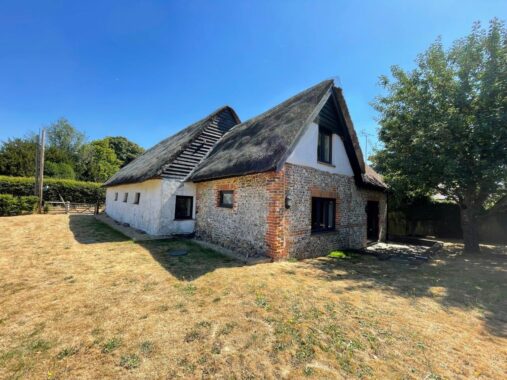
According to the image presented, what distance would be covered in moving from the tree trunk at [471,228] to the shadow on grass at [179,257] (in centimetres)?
1103

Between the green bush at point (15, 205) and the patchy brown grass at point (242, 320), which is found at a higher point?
the green bush at point (15, 205)

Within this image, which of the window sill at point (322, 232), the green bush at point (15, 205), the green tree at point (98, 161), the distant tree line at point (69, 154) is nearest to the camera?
the window sill at point (322, 232)

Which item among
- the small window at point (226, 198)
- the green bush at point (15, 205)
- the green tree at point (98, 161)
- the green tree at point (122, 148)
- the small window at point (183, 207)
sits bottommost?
the green bush at point (15, 205)

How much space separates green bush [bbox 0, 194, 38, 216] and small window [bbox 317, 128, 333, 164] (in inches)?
849

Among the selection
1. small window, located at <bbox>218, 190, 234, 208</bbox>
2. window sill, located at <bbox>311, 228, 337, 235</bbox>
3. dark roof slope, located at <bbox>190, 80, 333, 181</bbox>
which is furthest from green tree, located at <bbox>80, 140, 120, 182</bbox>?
window sill, located at <bbox>311, 228, 337, 235</bbox>

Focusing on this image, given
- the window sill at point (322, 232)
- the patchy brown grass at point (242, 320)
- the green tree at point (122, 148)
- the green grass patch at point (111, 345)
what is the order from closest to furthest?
the patchy brown grass at point (242, 320)
the green grass patch at point (111, 345)
the window sill at point (322, 232)
the green tree at point (122, 148)

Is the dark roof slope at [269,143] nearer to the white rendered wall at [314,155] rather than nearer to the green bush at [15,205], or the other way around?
the white rendered wall at [314,155]

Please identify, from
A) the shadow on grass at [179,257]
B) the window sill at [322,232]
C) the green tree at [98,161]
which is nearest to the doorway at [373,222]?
the window sill at [322,232]

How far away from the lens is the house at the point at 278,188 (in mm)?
7750

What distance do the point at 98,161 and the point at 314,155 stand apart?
155 feet

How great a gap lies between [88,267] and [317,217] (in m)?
7.96

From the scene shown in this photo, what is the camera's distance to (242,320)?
3.96 metres

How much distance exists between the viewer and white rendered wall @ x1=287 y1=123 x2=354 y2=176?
8344 millimetres

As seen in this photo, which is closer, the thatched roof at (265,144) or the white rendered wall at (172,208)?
the thatched roof at (265,144)
